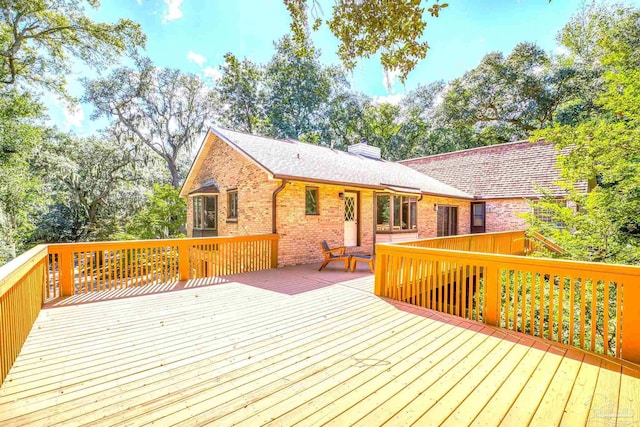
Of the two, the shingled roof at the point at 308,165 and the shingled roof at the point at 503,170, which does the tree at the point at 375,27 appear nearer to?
the shingled roof at the point at 308,165

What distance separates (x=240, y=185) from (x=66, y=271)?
18.0 feet

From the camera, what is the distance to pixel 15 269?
9.58 feet

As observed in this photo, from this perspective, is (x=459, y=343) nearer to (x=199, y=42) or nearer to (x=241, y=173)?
(x=241, y=173)

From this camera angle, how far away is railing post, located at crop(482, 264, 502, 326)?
391cm

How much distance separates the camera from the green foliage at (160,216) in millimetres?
13204

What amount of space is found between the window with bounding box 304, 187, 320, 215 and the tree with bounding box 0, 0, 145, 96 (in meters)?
10.9

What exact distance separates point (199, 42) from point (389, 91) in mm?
19355

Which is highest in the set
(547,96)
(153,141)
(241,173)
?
(547,96)

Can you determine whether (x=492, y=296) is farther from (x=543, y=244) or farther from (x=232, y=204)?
(x=232, y=204)

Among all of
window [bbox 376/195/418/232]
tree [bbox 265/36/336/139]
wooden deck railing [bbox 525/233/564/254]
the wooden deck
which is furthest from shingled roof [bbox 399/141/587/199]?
tree [bbox 265/36/336/139]

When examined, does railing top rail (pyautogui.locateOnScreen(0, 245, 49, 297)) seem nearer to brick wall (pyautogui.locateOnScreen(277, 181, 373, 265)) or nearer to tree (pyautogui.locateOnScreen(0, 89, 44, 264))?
brick wall (pyautogui.locateOnScreen(277, 181, 373, 265))

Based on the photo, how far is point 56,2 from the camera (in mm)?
10758

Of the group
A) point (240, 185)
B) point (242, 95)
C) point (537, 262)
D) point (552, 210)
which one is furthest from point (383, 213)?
point (242, 95)

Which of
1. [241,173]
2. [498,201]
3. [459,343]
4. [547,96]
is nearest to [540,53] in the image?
[547,96]
